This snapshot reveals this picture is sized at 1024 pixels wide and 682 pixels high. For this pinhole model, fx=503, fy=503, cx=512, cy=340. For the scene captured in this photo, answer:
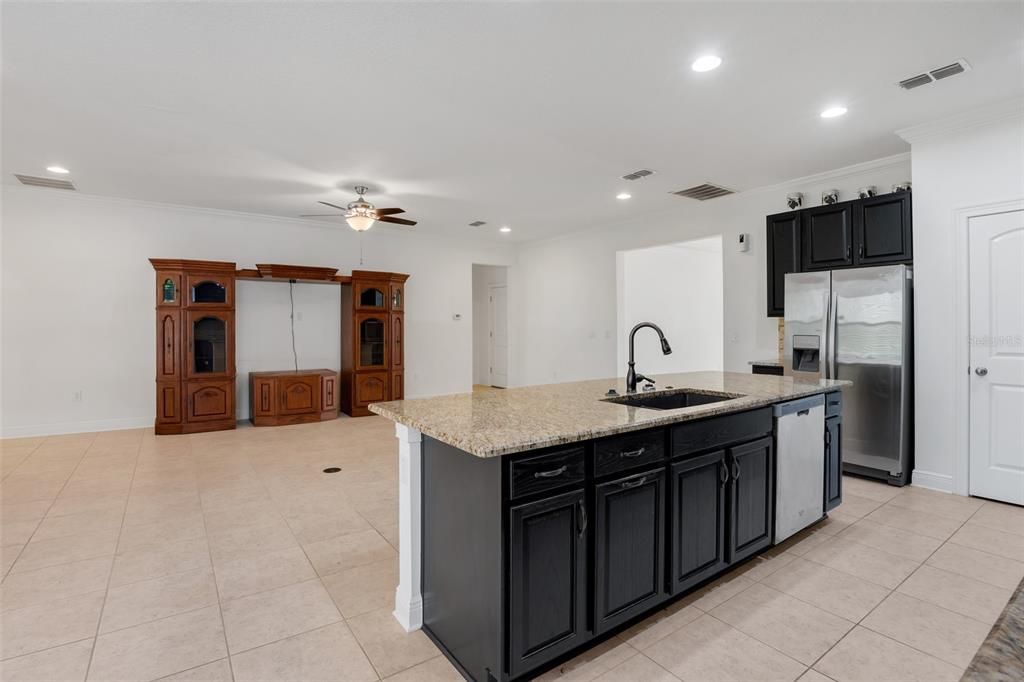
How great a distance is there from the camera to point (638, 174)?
196 inches

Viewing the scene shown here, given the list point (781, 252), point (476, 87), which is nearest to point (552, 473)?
point (476, 87)

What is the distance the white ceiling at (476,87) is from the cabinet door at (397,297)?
93.5 inches

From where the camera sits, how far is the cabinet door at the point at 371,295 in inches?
274

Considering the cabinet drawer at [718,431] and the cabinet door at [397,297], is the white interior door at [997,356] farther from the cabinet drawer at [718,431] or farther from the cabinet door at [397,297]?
the cabinet door at [397,297]

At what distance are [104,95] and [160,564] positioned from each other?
2917mm

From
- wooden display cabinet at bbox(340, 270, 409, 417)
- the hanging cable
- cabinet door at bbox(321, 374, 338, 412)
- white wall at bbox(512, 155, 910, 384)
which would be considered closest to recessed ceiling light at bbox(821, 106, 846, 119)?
white wall at bbox(512, 155, 910, 384)

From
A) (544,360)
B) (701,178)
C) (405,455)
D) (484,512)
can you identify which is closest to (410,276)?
(544,360)

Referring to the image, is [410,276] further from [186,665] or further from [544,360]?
[186,665]

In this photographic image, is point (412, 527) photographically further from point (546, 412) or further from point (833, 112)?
point (833, 112)

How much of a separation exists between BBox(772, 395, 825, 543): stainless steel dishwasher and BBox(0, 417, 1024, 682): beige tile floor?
0.17m

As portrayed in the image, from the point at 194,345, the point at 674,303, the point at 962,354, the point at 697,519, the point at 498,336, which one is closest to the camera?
the point at 697,519

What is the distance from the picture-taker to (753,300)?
557cm

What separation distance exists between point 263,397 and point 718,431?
5.62 metres

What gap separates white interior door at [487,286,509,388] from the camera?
9547 millimetres
